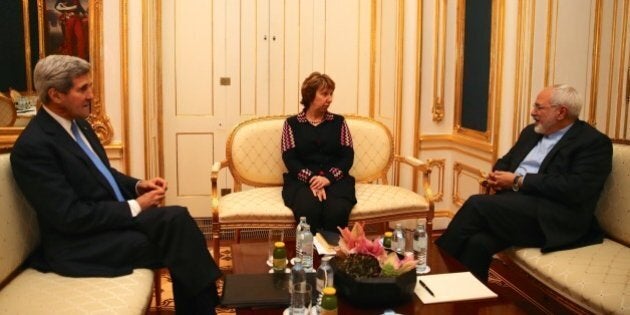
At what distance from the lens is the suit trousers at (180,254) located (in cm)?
234

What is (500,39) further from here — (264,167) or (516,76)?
(264,167)

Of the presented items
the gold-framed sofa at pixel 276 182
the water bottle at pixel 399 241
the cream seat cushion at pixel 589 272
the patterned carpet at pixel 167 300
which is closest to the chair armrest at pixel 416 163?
the gold-framed sofa at pixel 276 182

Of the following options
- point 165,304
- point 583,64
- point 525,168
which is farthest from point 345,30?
point 165,304

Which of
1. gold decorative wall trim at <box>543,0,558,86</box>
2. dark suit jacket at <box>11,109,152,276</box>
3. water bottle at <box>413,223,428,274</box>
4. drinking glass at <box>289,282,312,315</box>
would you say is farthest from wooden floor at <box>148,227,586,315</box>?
gold decorative wall trim at <box>543,0,558,86</box>

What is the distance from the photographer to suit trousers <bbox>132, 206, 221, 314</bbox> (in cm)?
234

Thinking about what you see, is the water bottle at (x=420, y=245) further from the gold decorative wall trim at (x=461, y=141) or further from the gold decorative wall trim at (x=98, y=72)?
the gold decorative wall trim at (x=98, y=72)

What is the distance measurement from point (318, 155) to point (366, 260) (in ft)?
5.29

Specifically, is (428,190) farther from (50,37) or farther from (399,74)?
(50,37)

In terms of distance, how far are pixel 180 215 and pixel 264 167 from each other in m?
1.51

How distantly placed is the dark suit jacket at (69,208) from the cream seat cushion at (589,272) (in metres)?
1.72

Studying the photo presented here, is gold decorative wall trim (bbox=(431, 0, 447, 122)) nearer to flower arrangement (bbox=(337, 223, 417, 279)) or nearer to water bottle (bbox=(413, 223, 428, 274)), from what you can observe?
water bottle (bbox=(413, 223, 428, 274))

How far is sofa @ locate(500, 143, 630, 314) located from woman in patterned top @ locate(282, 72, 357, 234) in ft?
3.47

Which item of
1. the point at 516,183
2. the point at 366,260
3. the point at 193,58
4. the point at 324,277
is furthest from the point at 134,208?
the point at 193,58

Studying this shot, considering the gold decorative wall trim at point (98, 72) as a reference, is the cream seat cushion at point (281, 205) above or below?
below
